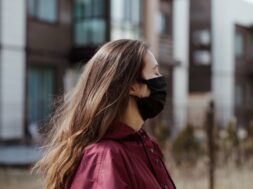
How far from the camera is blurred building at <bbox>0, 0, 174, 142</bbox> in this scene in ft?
56.4

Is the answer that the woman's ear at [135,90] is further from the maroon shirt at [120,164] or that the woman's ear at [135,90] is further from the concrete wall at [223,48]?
the concrete wall at [223,48]

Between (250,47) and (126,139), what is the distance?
32.2 meters

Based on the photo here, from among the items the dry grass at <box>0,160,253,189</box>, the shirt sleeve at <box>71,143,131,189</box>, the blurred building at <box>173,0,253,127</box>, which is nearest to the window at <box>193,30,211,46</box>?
the blurred building at <box>173,0,253,127</box>

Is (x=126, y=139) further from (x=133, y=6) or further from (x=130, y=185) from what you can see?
(x=133, y=6)

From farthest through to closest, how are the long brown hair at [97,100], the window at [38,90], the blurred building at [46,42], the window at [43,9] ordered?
the window at [43,9] → the window at [38,90] → the blurred building at [46,42] → the long brown hair at [97,100]

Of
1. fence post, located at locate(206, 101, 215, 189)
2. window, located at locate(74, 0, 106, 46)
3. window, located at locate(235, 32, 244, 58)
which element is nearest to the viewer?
fence post, located at locate(206, 101, 215, 189)

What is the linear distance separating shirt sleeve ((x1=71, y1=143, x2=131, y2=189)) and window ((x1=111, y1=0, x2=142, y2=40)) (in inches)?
734

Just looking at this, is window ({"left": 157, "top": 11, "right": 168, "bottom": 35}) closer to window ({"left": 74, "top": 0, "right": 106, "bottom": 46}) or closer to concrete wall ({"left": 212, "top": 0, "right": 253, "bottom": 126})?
concrete wall ({"left": 212, "top": 0, "right": 253, "bottom": 126})

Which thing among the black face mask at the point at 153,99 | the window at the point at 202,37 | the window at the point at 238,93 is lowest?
the black face mask at the point at 153,99

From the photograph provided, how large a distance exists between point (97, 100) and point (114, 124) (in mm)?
110

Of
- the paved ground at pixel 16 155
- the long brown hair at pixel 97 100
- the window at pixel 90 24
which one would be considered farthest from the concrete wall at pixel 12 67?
the long brown hair at pixel 97 100

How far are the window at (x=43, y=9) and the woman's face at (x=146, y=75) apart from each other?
16.5 metres

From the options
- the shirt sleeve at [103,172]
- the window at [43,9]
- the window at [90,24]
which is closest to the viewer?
the shirt sleeve at [103,172]

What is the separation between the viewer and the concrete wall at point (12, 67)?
17016 mm
